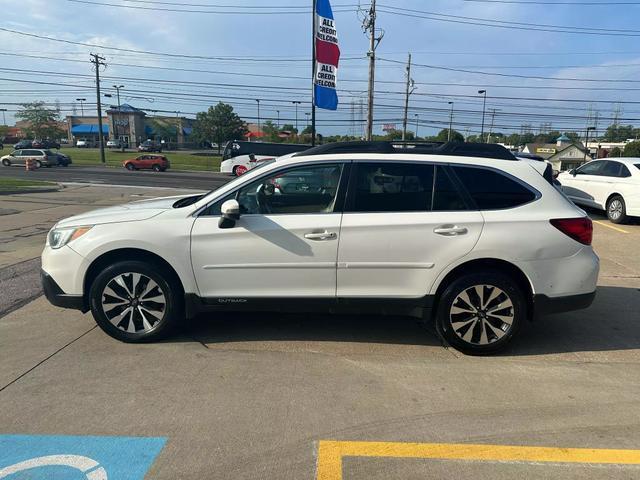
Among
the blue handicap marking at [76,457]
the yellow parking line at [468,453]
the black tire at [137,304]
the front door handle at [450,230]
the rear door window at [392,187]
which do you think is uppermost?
the rear door window at [392,187]

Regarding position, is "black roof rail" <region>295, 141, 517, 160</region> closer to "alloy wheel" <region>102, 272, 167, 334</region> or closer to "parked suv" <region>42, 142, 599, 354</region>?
"parked suv" <region>42, 142, 599, 354</region>

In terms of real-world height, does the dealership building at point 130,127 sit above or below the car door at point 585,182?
above

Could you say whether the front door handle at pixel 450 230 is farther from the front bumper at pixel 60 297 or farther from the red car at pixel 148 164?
the red car at pixel 148 164

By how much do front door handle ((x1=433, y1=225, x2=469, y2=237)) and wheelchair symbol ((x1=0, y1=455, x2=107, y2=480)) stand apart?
2.90 meters

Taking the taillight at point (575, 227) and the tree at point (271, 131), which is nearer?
the taillight at point (575, 227)

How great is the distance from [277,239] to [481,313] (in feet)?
6.09

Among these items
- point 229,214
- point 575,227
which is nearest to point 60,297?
point 229,214

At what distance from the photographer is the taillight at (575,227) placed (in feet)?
13.1

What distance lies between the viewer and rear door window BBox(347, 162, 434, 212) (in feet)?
13.3

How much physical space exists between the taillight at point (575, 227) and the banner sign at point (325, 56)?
10.4m

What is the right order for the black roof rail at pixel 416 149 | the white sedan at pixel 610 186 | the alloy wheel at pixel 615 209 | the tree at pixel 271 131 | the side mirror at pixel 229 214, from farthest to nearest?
the tree at pixel 271 131 → the alloy wheel at pixel 615 209 → the white sedan at pixel 610 186 → the black roof rail at pixel 416 149 → the side mirror at pixel 229 214

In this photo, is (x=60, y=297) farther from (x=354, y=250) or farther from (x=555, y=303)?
(x=555, y=303)

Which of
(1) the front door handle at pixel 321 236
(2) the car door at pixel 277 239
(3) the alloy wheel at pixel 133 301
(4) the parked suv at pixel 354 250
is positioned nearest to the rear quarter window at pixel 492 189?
(4) the parked suv at pixel 354 250

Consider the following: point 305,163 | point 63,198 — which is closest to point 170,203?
point 305,163
